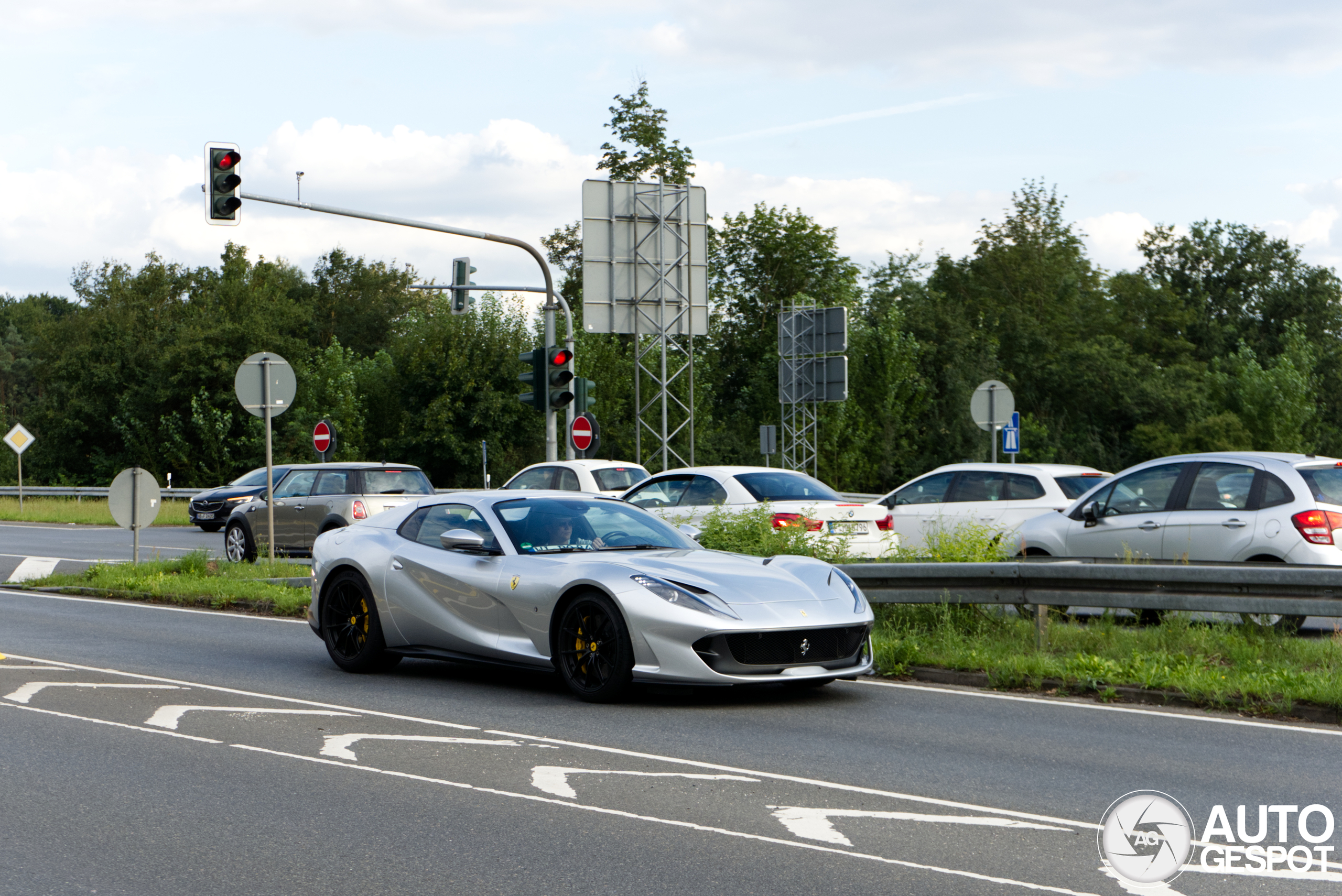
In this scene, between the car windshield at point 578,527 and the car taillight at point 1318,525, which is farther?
the car taillight at point 1318,525

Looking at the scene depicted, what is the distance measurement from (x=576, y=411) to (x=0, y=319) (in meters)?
104

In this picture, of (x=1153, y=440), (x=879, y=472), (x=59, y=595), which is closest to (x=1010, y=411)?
(x=59, y=595)

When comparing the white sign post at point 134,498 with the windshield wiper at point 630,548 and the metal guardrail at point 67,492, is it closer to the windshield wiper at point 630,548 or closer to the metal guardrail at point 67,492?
the windshield wiper at point 630,548

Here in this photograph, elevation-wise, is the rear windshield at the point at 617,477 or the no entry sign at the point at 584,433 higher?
the no entry sign at the point at 584,433

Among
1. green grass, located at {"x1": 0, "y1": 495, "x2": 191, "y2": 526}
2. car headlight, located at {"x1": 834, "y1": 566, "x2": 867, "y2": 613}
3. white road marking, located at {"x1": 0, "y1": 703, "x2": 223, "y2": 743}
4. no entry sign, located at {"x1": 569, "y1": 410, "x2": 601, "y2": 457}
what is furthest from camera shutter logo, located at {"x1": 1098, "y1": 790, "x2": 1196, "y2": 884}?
green grass, located at {"x1": 0, "y1": 495, "x2": 191, "y2": 526}

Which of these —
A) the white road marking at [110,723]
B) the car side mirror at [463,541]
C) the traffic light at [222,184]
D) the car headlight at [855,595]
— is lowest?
the white road marking at [110,723]

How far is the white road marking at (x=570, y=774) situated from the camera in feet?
21.9

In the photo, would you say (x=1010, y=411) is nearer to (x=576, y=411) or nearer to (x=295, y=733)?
(x=576, y=411)

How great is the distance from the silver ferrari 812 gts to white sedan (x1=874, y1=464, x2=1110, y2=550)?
760 centimetres

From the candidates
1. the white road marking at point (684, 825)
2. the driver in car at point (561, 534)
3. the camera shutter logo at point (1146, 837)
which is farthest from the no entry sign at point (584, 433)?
the camera shutter logo at point (1146, 837)

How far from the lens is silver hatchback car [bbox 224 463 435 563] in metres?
22.6

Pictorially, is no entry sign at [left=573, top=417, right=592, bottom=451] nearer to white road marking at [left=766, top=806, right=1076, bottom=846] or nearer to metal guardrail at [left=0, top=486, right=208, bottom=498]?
white road marking at [left=766, top=806, right=1076, bottom=846]

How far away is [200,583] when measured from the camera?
17047mm

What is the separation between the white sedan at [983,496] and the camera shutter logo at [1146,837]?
1061cm
